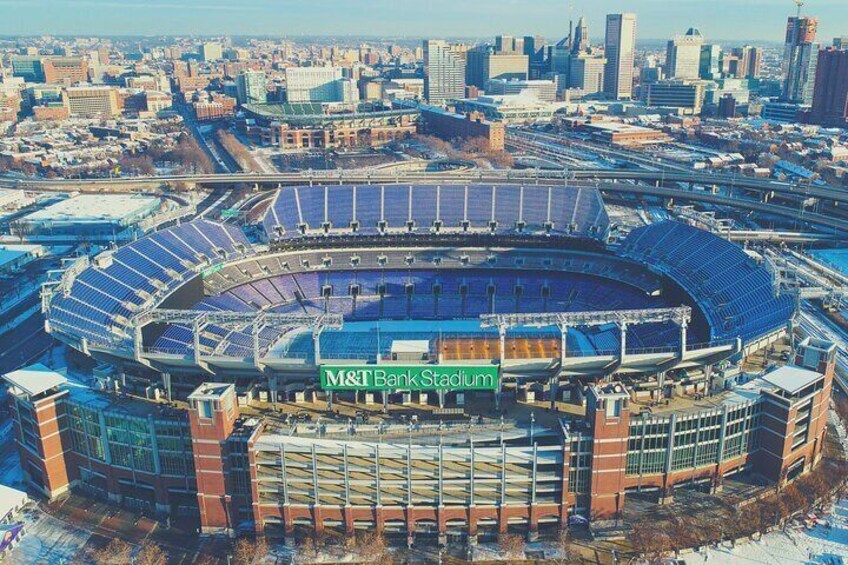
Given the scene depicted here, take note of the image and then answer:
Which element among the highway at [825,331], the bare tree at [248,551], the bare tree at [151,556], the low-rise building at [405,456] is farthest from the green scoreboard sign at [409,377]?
the highway at [825,331]

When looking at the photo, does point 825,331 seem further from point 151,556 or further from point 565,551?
point 151,556

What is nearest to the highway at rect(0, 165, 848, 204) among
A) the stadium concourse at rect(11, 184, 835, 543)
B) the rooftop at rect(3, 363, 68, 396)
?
the stadium concourse at rect(11, 184, 835, 543)

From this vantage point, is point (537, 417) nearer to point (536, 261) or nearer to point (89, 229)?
point (536, 261)

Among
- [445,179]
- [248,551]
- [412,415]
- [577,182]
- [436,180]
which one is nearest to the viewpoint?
[248,551]

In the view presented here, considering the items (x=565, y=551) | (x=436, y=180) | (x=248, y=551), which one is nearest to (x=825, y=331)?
(x=565, y=551)

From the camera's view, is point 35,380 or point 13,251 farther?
point 13,251

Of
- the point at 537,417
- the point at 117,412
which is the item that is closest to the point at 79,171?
the point at 117,412

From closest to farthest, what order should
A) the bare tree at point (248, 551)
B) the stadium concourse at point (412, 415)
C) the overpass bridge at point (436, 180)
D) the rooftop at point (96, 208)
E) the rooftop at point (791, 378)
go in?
the bare tree at point (248, 551) < the stadium concourse at point (412, 415) < the rooftop at point (791, 378) < the rooftop at point (96, 208) < the overpass bridge at point (436, 180)

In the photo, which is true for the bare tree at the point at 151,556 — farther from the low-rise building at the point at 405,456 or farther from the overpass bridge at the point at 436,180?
the overpass bridge at the point at 436,180
